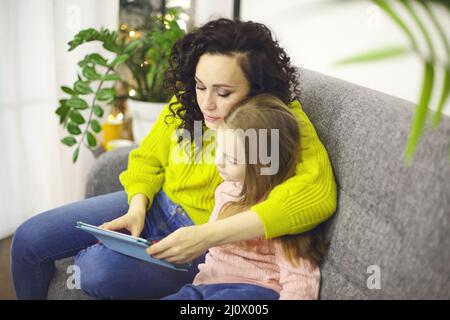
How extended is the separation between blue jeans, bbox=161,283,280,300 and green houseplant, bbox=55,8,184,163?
2.37ft

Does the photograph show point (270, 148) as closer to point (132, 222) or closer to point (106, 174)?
point (132, 222)

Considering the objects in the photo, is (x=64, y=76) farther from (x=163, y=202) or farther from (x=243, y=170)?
A: (x=243, y=170)

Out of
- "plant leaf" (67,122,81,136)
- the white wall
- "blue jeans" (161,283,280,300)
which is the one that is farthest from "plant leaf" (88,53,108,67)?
"blue jeans" (161,283,280,300)

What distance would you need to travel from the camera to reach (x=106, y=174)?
51.6 inches

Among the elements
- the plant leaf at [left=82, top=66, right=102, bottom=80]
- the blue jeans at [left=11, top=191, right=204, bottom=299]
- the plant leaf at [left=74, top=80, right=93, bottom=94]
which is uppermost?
the plant leaf at [left=82, top=66, right=102, bottom=80]

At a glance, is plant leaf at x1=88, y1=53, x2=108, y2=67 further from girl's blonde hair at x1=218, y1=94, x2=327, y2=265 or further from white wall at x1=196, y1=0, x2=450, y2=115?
girl's blonde hair at x1=218, y1=94, x2=327, y2=265

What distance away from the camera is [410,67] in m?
1.01

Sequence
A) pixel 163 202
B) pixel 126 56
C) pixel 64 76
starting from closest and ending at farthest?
pixel 163 202 → pixel 126 56 → pixel 64 76

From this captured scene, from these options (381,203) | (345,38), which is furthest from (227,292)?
(345,38)

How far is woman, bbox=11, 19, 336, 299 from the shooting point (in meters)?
0.79

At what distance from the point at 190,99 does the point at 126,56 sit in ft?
1.77

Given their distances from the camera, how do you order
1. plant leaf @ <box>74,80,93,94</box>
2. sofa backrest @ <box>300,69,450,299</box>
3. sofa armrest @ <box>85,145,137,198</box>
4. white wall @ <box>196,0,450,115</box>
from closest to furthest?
sofa backrest @ <box>300,69,450,299</box> < white wall @ <box>196,0,450,115</box> < sofa armrest @ <box>85,145,137,198</box> < plant leaf @ <box>74,80,93,94</box>

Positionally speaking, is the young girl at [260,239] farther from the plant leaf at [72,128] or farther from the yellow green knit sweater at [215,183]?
the plant leaf at [72,128]
